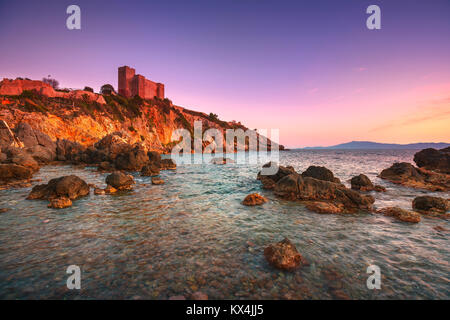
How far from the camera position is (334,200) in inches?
506

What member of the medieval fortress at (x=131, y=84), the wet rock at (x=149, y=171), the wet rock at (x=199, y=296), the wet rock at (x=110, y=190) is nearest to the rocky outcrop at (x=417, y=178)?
the wet rock at (x=199, y=296)

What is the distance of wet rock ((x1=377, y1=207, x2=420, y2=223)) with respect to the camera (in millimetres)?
9758

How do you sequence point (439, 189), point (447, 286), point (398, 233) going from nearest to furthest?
point (447, 286) < point (398, 233) < point (439, 189)

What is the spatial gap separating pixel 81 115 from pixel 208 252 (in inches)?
2740

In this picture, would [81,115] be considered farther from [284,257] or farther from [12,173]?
[284,257]

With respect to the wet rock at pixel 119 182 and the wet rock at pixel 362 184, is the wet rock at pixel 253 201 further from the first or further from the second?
the wet rock at pixel 119 182

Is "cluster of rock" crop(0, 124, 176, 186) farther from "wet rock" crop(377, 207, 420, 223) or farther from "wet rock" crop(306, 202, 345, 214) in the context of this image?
"wet rock" crop(377, 207, 420, 223)

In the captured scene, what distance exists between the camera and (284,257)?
583 centimetres

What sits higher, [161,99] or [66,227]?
[161,99]

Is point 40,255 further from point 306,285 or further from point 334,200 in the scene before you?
point 334,200

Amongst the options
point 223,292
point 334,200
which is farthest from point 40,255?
point 334,200

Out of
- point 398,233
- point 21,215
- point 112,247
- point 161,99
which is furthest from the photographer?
point 161,99
